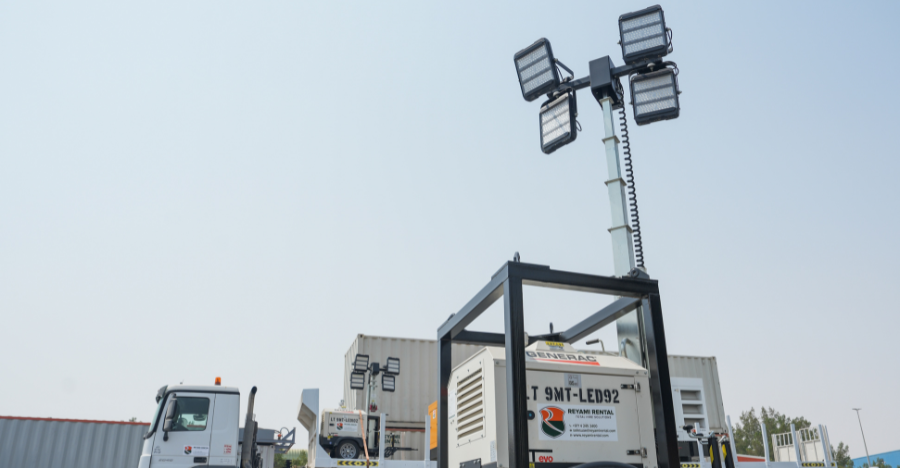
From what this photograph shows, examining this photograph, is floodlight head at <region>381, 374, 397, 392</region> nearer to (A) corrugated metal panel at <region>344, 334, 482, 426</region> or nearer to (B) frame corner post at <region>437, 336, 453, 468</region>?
(A) corrugated metal panel at <region>344, 334, 482, 426</region>

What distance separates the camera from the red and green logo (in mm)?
4613

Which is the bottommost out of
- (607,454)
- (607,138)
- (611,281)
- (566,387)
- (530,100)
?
(607,454)

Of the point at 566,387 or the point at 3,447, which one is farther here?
the point at 3,447

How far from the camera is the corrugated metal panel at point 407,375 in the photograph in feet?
65.7

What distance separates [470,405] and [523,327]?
1231mm

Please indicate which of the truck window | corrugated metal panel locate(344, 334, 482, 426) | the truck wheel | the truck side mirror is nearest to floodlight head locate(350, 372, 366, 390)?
corrugated metal panel locate(344, 334, 482, 426)

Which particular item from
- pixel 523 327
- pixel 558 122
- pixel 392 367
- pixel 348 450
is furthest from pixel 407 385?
pixel 523 327

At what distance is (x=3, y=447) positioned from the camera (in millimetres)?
15992

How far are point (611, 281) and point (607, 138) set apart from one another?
2671 millimetres

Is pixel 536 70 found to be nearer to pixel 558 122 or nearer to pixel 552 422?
pixel 558 122

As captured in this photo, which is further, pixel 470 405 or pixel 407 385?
pixel 407 385

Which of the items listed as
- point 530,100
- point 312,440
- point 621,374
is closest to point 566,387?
point 621,374

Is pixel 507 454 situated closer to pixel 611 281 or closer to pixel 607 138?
pixel 611 281

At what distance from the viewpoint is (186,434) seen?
33.9 ft
